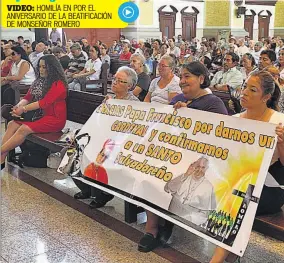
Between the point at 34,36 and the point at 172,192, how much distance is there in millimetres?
14461

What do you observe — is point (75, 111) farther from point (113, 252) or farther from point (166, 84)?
point (113, 252)

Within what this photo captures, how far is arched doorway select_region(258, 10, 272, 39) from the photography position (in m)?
25.7

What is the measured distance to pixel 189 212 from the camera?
288 cm

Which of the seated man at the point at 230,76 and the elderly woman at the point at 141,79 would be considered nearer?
the elderly woman at the point at 141,79

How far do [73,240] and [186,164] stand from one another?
1.04 meters

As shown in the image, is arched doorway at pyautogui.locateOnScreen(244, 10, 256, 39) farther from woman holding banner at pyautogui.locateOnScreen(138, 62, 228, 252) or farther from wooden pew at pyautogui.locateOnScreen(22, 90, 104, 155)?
woman holding banner at pyautogui.locateOnScreen(138, 62, 228, 252)

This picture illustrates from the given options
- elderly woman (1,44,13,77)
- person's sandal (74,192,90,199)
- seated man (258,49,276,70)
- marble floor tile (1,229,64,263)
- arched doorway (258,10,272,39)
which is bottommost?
marble floor tile (1,229,64,263)

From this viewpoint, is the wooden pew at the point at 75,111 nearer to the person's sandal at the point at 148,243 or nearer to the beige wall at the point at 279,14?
the person's sandal at the point at 148,243

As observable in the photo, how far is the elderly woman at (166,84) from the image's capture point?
15.8 ft

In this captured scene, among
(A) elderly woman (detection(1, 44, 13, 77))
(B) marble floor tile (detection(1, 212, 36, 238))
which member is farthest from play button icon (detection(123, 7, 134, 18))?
(B) marble floor tile (detection(1, 212, 36, 238))

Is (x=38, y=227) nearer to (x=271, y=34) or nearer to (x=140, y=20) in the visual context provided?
(x=140, y=20)

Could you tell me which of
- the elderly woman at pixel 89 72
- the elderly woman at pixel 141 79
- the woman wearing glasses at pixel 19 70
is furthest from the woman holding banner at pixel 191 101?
the elderly woman at pixel 89 72

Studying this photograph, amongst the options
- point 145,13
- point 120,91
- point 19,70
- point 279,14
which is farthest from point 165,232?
point 279,14

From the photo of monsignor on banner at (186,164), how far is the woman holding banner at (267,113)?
171 millimetres
